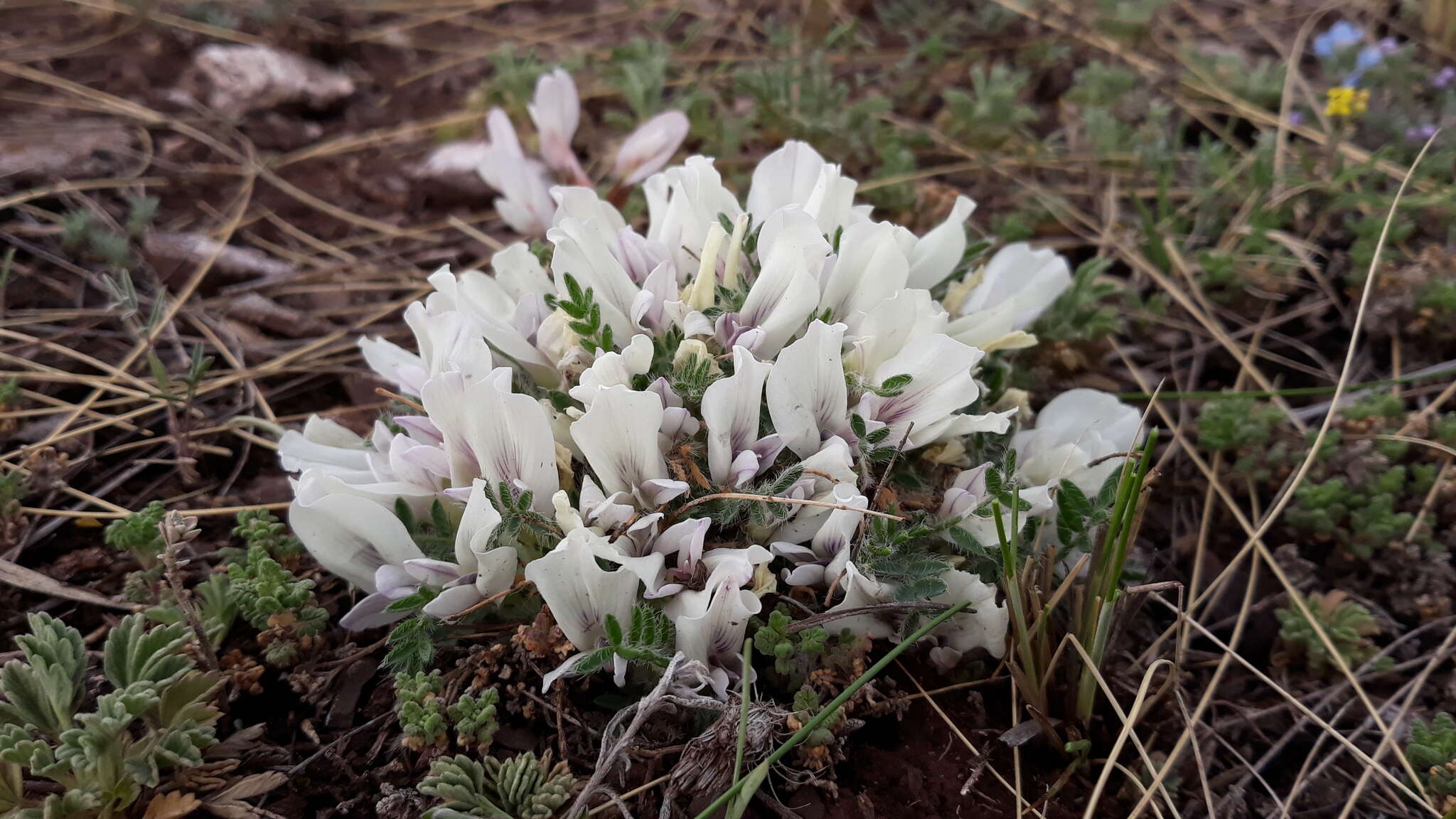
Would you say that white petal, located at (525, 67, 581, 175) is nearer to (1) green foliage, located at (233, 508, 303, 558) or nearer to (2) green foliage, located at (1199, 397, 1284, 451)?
(1) green foliage, located at (233, 508, 303, 558)

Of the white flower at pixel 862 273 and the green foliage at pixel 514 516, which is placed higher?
the white flower at pixel 862 273

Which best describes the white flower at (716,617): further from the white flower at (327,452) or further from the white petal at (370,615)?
the white flower at (327,452)

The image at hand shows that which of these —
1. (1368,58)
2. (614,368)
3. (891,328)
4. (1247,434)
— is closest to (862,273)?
(891,328)

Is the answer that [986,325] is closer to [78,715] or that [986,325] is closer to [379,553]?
[379,553]

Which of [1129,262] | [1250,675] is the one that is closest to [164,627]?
[1250,675]

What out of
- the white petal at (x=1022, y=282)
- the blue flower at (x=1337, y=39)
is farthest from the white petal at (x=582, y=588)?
the blue flower at (x=1337, y=39)

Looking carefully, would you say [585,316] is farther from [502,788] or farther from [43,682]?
[43,682]
